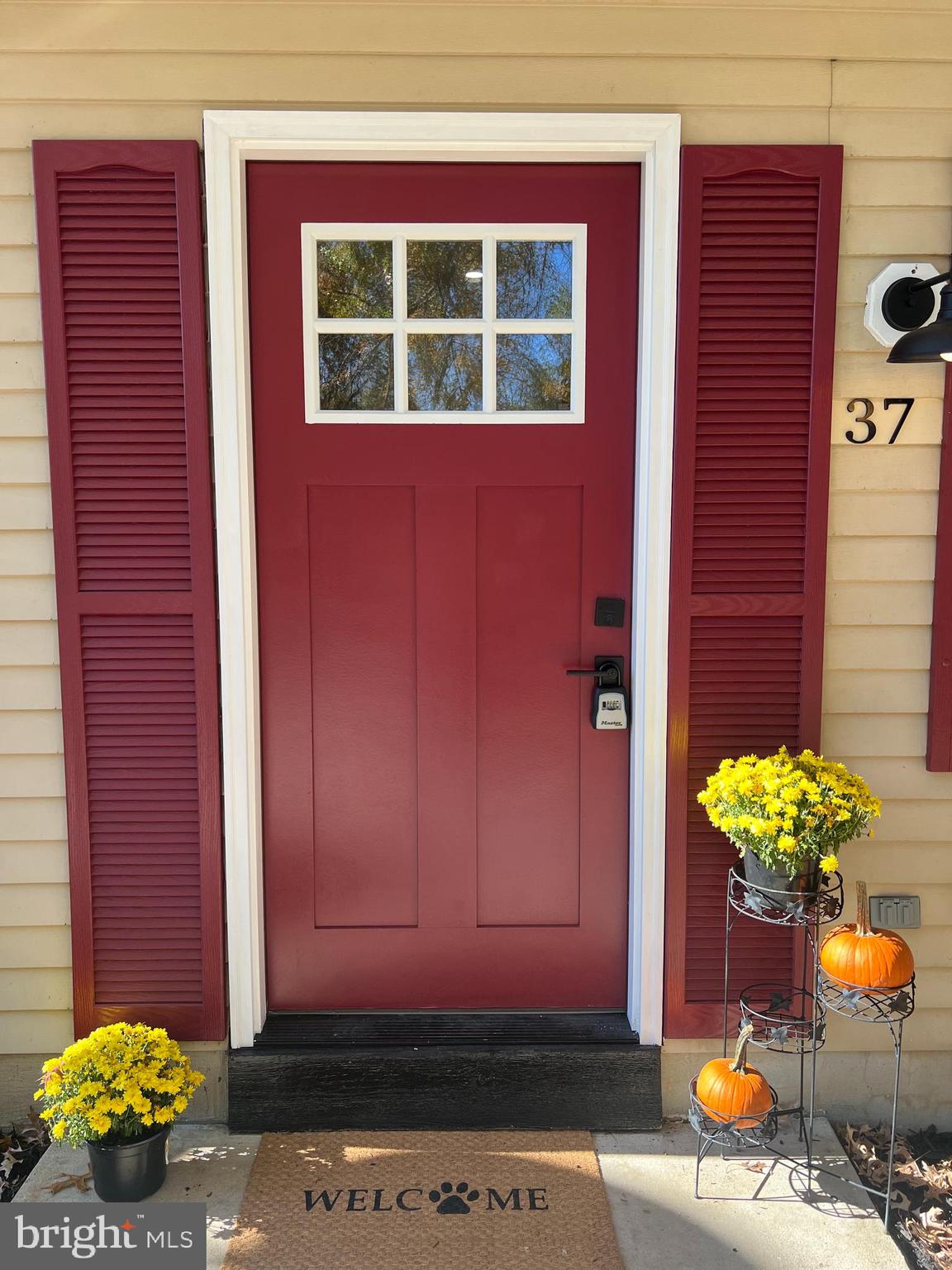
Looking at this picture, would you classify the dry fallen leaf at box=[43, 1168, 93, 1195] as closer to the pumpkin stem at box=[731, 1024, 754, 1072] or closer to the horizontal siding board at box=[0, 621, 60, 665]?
the horizontal siding board at box=[0, 621, 60, 665]

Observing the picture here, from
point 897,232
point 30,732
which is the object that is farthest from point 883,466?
point 30,732

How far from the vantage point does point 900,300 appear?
249 cm

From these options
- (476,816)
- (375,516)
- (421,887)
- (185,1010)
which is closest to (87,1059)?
(185,1010)

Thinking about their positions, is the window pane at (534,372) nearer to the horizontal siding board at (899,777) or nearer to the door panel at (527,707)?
the door panel at (527,707)

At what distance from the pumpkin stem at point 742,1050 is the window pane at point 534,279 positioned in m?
1.86

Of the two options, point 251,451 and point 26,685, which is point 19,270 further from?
point 26,685

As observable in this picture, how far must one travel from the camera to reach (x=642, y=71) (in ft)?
8.00

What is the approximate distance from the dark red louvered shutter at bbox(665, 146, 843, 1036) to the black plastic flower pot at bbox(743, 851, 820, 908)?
28 cm

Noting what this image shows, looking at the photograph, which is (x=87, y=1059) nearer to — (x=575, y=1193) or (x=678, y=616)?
(x=575, y=1193)

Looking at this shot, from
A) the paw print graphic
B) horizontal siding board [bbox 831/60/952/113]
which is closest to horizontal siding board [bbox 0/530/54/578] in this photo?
the paw print graphic

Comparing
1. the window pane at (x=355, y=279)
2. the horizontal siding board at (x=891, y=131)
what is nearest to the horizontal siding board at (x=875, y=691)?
the horizontal siding board at (x=891, y=131)

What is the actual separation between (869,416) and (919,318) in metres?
0.26

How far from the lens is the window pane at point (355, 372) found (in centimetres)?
264

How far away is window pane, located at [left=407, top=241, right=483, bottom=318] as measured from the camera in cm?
261
